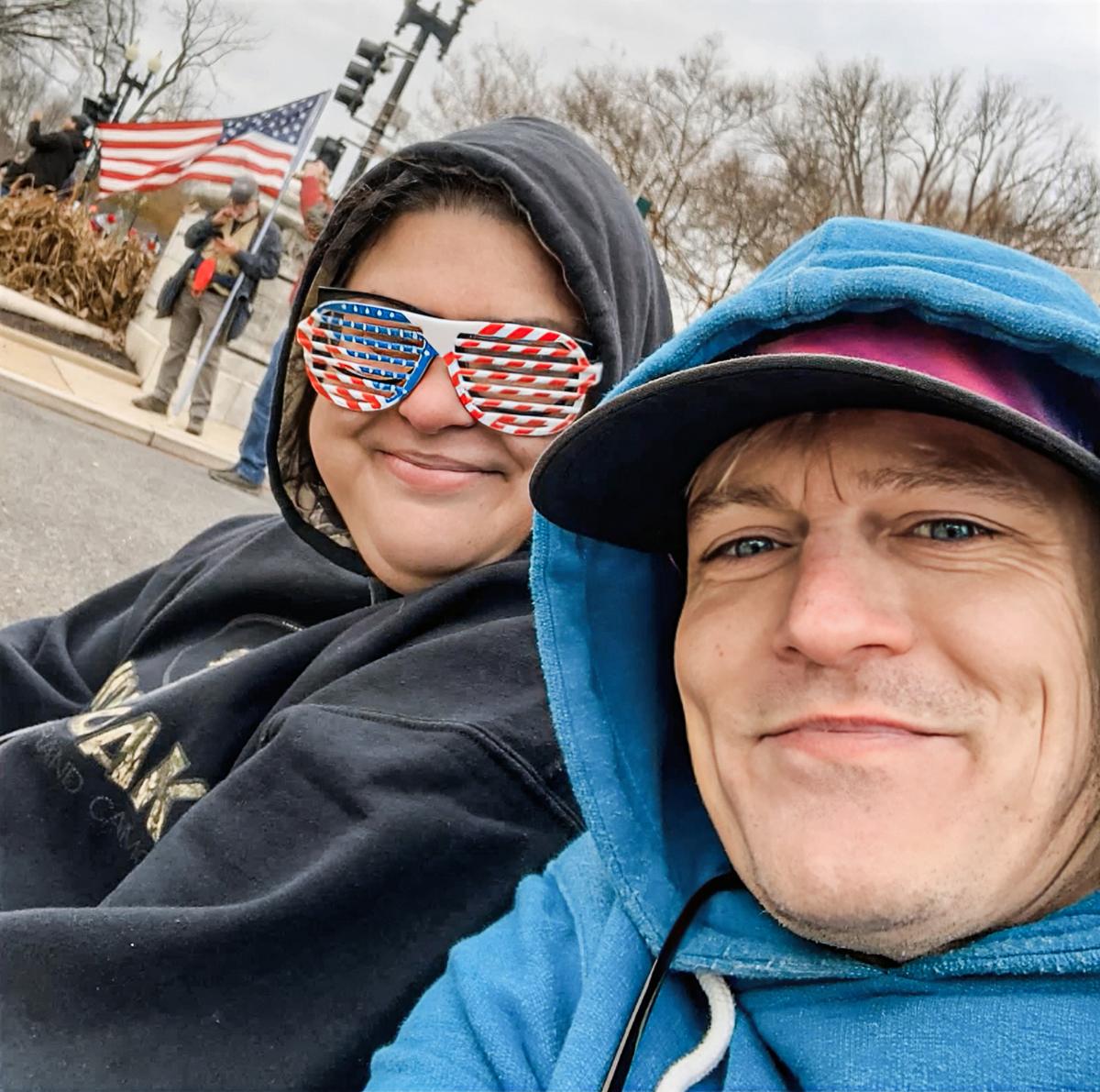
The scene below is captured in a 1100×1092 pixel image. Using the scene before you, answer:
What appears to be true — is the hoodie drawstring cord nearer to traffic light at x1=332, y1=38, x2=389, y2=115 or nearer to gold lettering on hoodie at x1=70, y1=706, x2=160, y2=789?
gold lettering on hoodie at x1=70, y1=706, x2=160, y2=789

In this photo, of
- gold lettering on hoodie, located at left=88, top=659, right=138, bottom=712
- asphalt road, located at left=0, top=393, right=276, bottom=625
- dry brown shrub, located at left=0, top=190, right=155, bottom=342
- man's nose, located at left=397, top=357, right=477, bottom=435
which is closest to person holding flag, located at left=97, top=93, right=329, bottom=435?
asphalt road, located at left=0, top=393, right=276, bottom=625

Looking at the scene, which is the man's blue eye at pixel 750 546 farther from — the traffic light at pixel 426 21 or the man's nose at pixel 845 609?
the traffic light at pixel 426 21

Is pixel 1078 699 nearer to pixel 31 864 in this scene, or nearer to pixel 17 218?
pixel 31 864

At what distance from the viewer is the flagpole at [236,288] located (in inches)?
380

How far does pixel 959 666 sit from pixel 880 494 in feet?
0.67

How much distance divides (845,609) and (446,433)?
896mm

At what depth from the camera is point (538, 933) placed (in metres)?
1.31

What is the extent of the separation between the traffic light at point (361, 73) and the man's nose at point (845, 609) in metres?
13.7

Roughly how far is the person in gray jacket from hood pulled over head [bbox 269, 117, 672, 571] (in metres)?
8.42

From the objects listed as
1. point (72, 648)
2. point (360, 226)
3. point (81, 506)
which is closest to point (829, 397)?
Answer: point (360, 226)

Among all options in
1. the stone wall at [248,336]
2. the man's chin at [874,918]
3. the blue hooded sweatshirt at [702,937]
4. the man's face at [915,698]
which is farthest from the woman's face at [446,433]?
the stone wall at [248,336]

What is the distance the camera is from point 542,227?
1.67 meters

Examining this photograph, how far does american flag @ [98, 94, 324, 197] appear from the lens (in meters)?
9.29

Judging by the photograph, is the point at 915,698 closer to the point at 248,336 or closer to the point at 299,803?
the point at 299,803
